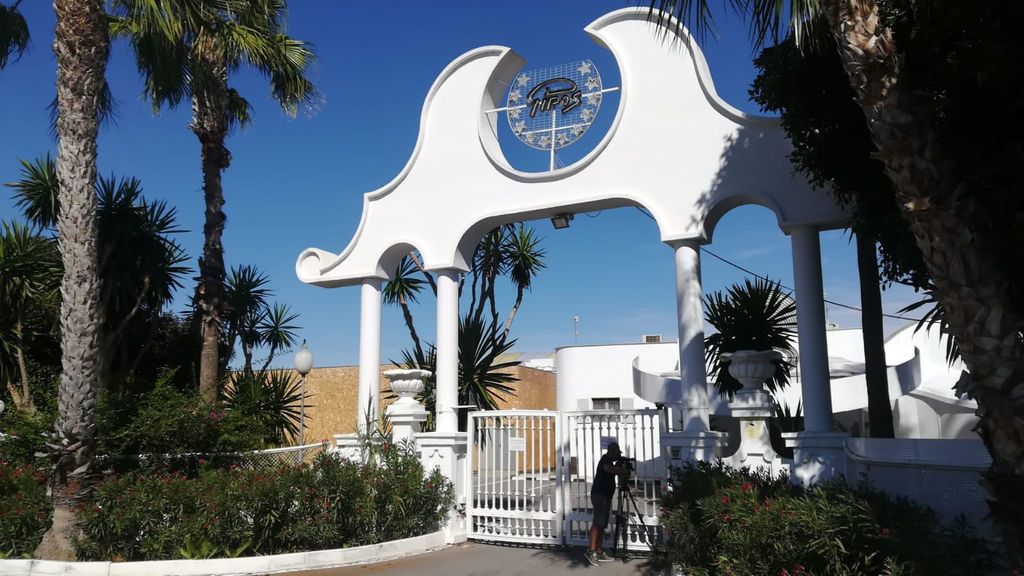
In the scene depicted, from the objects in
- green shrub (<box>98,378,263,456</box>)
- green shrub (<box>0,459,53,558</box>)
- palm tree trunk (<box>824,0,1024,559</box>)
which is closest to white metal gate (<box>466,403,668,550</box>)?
green shrub (<box>98,378,263,456</box>)

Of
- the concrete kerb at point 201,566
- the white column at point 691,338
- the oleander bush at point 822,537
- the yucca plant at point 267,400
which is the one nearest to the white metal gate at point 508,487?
the white column at point 691,338

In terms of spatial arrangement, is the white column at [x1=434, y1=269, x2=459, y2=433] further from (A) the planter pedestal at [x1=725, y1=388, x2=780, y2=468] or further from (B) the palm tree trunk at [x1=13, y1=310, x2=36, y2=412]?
(B) the palm tree trunk at [x1=13, y1=310, x2=36, y2=412]

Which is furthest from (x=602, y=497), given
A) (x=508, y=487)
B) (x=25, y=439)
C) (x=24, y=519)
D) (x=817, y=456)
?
(x=25, y=439)

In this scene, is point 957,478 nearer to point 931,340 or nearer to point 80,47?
point 80,47

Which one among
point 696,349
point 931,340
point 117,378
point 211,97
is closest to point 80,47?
point 211,97

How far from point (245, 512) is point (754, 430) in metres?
5.91

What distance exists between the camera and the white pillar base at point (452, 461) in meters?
10.7

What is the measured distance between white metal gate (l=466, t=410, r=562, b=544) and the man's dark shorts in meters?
1.02

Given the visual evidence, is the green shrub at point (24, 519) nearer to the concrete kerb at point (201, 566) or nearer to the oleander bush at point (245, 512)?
the concrete kerb at point (201, 566)

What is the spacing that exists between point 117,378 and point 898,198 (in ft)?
44.4

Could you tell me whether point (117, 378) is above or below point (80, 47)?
below

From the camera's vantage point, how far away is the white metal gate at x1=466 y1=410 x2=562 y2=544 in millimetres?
10195

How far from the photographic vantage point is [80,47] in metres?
9.59

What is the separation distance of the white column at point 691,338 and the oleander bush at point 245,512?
3746mm
